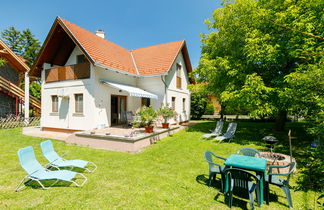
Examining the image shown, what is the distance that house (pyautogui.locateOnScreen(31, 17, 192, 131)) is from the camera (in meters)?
16.3

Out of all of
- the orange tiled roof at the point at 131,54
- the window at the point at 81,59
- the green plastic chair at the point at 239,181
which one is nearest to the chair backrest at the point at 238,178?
the green plastic chair at the point at 239,181

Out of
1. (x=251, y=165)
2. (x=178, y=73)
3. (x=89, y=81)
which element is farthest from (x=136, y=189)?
(x=178, y=73)

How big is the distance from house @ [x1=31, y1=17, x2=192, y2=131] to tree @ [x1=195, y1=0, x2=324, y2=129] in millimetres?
6154

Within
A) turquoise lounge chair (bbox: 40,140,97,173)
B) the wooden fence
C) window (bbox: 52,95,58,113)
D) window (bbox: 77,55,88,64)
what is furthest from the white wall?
the wooden fence

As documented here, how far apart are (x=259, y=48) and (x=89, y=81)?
16.6 metres

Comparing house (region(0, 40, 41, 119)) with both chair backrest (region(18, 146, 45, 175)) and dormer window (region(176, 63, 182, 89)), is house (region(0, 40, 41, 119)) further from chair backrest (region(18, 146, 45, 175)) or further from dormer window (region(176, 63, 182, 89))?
dormer window (region(176, 63, 182, 89))

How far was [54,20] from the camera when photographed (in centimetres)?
1634

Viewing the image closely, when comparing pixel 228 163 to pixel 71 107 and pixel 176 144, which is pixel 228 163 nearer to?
pixel 176 144

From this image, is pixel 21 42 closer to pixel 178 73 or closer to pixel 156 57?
pixel 156 57

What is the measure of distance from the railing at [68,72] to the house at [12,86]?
253 inches

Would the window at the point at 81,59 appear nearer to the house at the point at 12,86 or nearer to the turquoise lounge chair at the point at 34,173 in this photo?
the house at the point at 12,86

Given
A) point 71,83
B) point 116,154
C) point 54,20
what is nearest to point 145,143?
point 116,154

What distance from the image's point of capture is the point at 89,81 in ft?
53.8

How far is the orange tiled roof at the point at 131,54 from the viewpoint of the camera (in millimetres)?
17094
